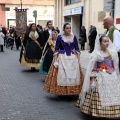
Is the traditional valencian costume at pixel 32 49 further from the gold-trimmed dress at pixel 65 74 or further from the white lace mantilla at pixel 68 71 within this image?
the white lace mantilla at pixel 68 71

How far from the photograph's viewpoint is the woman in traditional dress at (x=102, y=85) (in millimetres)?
5000

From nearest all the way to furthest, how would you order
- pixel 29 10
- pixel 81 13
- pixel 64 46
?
1. pixel 64 46
2. pixel 81 13
3. pixel 29 10

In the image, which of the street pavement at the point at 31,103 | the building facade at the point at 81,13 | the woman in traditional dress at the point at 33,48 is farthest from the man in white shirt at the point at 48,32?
the building facade at the point at 81,13

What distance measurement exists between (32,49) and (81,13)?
1123cm

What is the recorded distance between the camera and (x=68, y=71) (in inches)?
258

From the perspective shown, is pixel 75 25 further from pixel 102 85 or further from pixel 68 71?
pixel 102 85

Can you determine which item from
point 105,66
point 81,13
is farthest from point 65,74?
point 81,13

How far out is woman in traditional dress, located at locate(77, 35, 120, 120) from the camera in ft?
16.4

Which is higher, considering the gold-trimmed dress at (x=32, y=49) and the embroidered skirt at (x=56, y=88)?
the gold-trimmed dress at (x=32, y=49)

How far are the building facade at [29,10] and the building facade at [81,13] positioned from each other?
1321cm

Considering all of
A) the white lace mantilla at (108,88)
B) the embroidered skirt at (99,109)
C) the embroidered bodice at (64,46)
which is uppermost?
the embroidered bodice at (64,46)

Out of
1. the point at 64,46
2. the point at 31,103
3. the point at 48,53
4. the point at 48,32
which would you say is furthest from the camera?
the point at 48,32

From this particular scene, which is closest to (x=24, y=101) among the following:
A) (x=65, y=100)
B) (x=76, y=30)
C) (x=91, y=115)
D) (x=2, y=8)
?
(x=65, y=100)

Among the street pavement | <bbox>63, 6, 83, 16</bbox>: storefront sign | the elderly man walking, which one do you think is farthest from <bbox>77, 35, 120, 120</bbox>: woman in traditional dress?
<bbox>63, 6, 83, 16</bbox>: storefront sign
